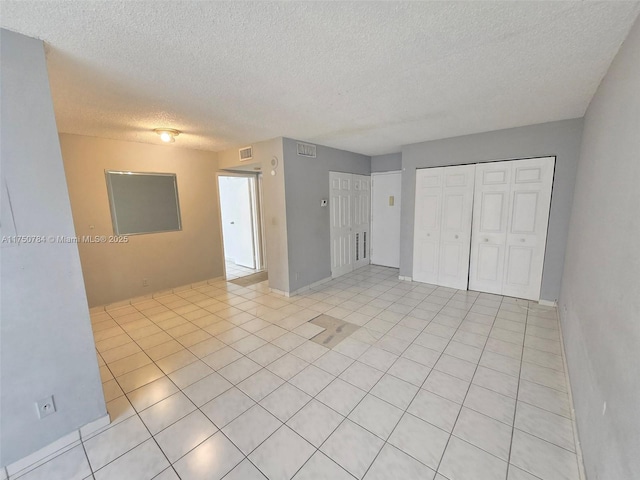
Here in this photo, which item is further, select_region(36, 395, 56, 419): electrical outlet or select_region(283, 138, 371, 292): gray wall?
select_region(283, 138, 371, 292): gray wall

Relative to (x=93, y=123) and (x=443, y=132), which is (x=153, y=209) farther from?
(x=443, y=132)

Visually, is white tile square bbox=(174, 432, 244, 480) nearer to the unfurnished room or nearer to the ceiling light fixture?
the unfurnished room

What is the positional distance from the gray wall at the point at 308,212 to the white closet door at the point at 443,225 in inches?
63.0

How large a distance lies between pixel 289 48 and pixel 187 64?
76 centimetres

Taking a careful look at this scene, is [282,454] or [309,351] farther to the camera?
[309,351]

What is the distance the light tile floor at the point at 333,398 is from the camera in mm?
1530

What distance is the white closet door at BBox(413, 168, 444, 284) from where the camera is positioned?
4.34m

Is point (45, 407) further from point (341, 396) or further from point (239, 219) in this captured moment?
point (239, 219)

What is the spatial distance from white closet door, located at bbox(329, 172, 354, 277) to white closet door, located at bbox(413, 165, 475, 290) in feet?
4.40

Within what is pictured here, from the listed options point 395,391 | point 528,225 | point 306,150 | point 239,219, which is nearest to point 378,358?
point 395,391

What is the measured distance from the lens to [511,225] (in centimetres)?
376

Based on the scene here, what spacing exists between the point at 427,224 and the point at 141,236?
15.6 feet

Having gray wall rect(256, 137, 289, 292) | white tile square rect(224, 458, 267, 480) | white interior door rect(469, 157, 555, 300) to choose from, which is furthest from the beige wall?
white interior door rect(469, 157, 555, 300)

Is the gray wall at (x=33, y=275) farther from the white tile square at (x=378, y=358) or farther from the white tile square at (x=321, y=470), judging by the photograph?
the white tile square at (x=378, y=358)
